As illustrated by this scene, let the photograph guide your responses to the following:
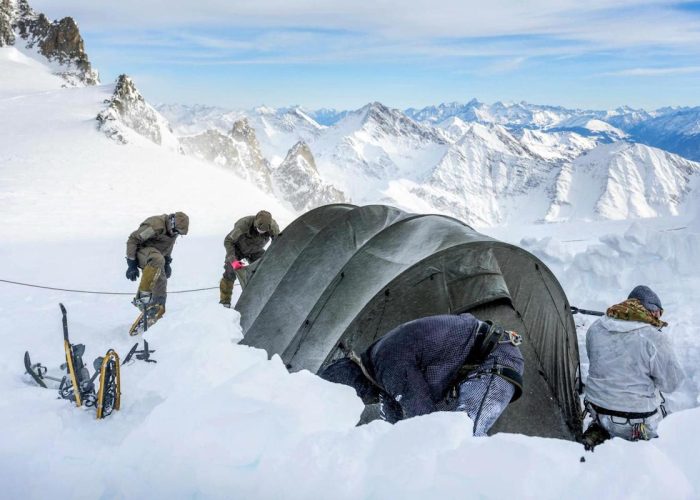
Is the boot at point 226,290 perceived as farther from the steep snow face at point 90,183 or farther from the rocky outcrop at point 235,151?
the rocky outcrop at point 235,151

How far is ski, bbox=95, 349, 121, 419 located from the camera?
14.1ft

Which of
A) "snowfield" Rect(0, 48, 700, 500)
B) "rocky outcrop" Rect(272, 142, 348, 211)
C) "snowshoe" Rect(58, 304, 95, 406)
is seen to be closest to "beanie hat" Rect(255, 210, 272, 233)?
"snowfield" Rect(0, 48, 700, 500)

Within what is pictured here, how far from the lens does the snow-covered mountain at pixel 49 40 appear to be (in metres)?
65.4

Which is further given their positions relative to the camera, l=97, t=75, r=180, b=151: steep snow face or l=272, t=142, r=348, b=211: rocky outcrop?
l=272, t=142, r=348, b=211: rocky outcrop

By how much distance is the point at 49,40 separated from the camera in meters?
66.2

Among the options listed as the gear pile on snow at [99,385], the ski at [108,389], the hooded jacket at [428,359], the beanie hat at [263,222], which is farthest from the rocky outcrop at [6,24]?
the hooded jacket at [428,359]

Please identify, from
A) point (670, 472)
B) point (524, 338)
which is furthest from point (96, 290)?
point (670, 472)

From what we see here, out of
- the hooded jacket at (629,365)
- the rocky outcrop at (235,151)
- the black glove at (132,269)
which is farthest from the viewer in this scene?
the rocky outcrop at (235,151)

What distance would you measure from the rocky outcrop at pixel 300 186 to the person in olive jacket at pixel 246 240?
177860 millimetres

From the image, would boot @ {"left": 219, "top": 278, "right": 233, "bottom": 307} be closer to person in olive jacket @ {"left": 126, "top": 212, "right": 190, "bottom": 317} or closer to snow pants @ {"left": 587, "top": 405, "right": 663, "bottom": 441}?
person in olive jacket @ {"left": 126, "top": 212, "right": 190, "bottom": 317}

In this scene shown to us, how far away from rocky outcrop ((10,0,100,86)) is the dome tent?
226 ft

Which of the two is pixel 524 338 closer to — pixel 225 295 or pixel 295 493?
pixel 295 493

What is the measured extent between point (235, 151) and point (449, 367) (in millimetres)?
145845

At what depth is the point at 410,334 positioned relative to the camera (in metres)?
3.17
